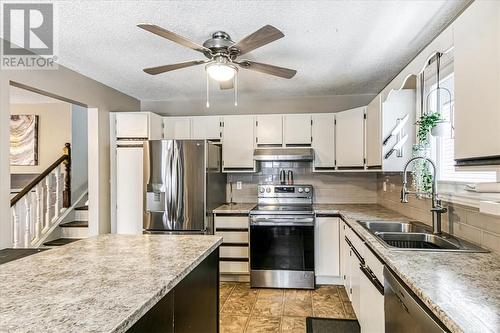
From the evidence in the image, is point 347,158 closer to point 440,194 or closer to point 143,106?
point 440,194

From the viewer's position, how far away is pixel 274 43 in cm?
257

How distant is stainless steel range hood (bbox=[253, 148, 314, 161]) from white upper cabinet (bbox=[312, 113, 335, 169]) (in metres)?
0.12

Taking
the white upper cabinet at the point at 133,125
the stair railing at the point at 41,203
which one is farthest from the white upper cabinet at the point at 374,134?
the stair railing at the point at 41,203

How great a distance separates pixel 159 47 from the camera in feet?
8.75

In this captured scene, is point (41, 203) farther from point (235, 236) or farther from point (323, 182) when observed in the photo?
point (323, 182)

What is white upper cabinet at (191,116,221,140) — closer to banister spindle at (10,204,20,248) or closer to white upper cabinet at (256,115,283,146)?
white upper cabinet at (256,115,283,146)

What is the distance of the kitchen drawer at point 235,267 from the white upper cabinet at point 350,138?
1.70 m

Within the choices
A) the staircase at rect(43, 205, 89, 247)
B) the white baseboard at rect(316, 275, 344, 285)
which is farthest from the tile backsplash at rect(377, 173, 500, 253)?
the staircase at rect(43, 205, 89, 247)

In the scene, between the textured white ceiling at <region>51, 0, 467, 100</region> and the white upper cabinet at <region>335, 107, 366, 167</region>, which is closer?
the textured white ceiling at <region>51, 0, 467, 100</region>

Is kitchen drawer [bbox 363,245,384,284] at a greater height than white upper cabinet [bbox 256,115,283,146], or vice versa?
white upper cabinet [bbox 256,115,283,146]

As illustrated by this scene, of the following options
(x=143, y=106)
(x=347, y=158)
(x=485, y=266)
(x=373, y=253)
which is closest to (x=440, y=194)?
(x=373, y=253)

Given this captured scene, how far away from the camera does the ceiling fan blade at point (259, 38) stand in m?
1.81

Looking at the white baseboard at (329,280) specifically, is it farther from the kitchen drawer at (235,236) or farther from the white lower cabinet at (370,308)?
the white lower cabinet at (370,308)

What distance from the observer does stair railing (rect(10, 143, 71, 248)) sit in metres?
3.76
